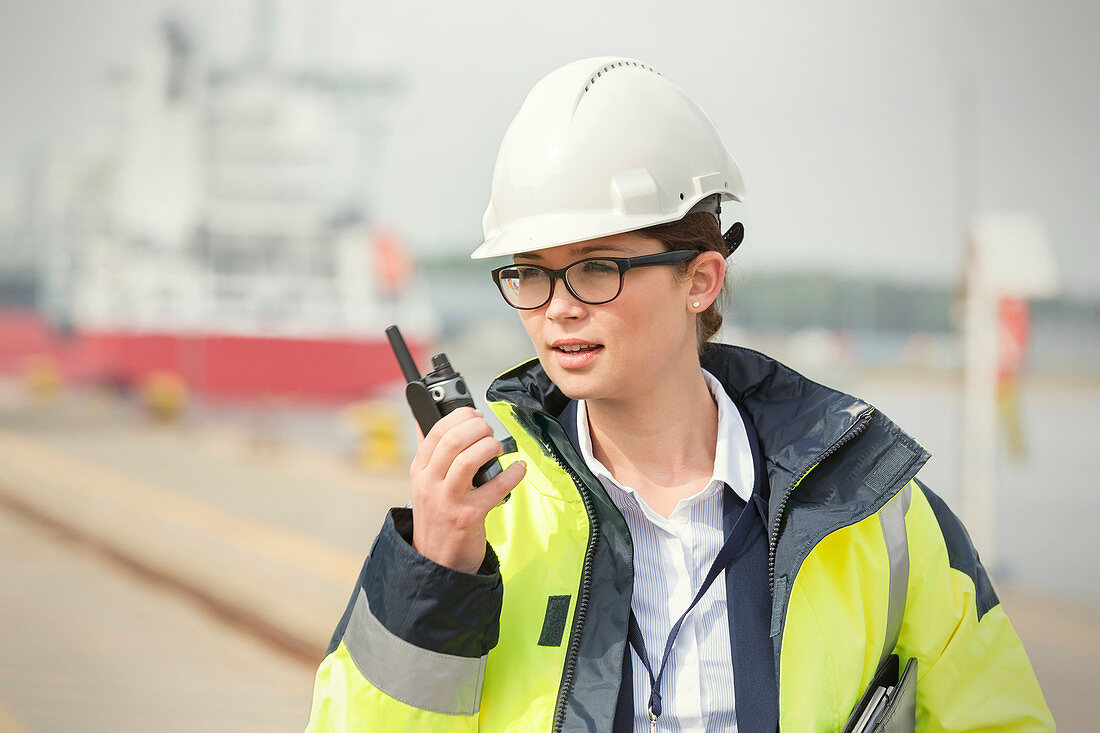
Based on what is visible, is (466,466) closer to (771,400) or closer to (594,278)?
(594,278)

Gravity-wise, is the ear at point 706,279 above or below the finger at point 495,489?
above

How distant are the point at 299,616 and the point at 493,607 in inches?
170

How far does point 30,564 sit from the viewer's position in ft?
21.5

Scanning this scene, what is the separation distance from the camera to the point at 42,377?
702 inches

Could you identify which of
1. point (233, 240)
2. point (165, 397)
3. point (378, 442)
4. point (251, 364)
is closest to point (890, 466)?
point (378, 442)

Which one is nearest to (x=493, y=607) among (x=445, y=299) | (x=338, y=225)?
(x=445, y=299)

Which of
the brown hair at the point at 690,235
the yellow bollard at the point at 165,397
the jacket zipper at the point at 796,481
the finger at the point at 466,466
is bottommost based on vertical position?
the yellow bollard at the point at 165,397

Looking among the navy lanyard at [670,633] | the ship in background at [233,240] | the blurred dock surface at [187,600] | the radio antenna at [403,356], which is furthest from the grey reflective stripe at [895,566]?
the ship in background at [233,240]

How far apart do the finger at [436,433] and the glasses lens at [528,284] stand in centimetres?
22

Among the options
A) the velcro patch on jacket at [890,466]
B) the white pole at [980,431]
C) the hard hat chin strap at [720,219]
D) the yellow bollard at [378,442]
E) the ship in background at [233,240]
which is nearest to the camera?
the velcro patch on jacket at [890,466]

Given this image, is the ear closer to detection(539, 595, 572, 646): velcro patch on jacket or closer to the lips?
the lips

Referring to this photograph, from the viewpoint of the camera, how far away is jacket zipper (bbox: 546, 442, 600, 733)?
1307 millimetres

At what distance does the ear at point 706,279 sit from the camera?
1.50 m

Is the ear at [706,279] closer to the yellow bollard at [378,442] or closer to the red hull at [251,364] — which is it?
the yellow bollard at [378,442]
